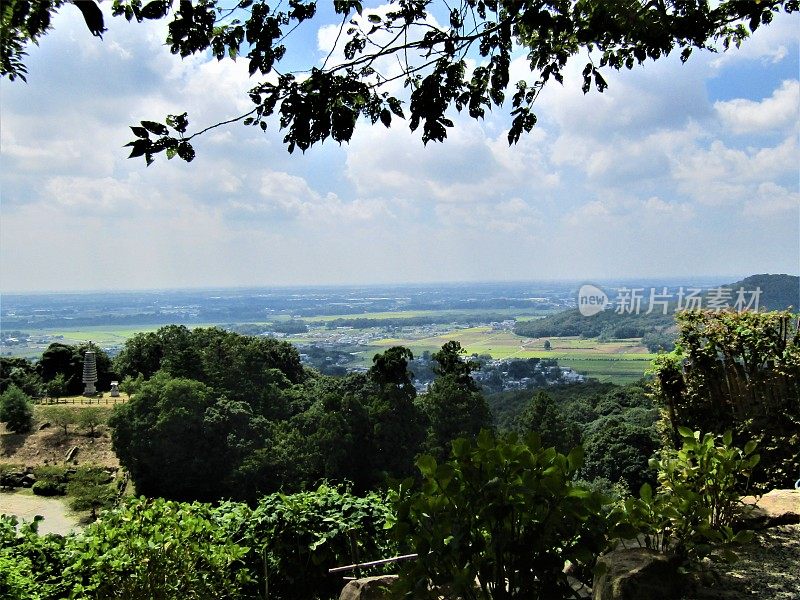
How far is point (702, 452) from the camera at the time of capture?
1711mm

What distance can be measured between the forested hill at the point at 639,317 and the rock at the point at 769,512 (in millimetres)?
1463

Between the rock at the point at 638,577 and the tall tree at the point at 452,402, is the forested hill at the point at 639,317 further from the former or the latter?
the tall tree at the point at 452,402

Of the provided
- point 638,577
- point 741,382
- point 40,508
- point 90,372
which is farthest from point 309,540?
point 90,372

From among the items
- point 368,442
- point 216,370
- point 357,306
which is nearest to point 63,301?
point 357,306

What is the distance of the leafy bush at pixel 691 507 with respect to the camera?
1427 millimetres

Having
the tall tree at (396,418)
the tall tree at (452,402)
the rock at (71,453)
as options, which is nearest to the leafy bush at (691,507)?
the tall tree at (452,402)

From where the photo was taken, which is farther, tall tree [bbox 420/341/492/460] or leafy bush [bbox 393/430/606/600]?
tall tree [bbox 420/341/492/460]

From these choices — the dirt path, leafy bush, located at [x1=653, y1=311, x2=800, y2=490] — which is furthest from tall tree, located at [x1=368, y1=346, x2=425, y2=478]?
leafy bush, located at [x1=653, y1=311, x2=800, y2=490]

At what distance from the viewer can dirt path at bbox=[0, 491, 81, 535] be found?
57.3ft

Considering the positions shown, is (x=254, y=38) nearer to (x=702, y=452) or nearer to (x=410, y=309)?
(x=702, y=452)

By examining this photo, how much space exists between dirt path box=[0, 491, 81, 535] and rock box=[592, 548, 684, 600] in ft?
62.7

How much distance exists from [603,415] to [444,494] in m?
13.0

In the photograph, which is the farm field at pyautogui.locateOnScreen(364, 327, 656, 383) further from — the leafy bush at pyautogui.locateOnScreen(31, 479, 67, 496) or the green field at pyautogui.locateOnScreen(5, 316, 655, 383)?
the leafy bush at pyautogui.locateOnScreen(31, 479, 67, 496)

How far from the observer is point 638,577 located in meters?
1.34
